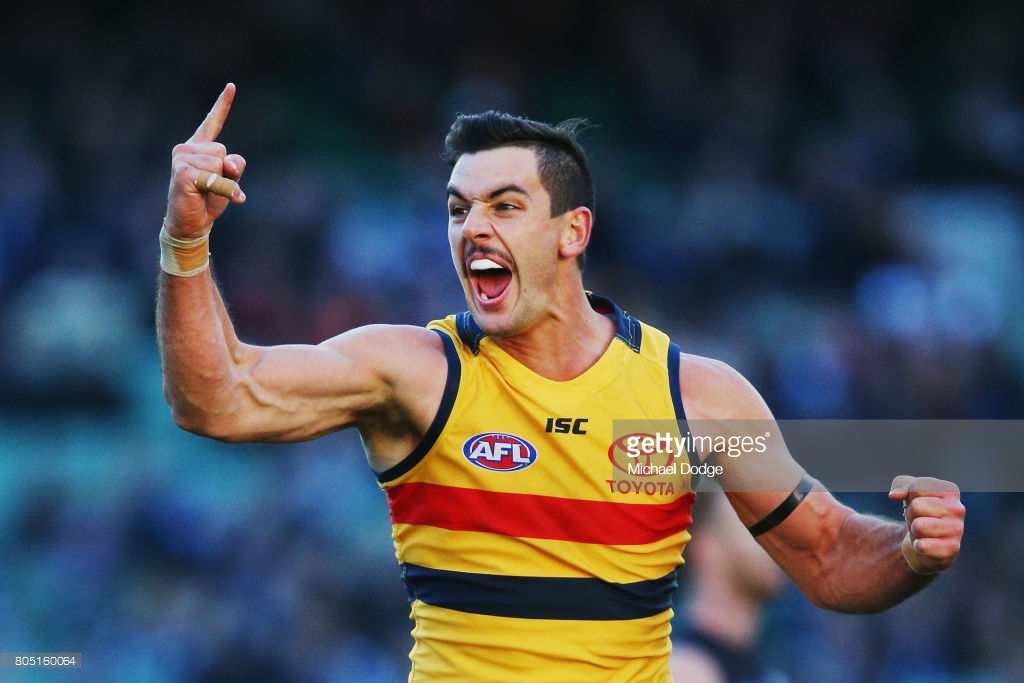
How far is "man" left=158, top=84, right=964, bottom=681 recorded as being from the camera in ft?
11.9

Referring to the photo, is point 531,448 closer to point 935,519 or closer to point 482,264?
point 482,264

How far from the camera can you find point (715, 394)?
4062 mm

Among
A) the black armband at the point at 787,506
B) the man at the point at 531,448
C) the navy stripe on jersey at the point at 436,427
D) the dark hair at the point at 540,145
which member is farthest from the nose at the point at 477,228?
the black armband at the point at 787,506

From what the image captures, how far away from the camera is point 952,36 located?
1028 centimetres

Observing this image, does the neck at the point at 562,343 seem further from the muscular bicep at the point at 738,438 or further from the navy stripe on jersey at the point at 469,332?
the muscular bicep at the point at 738,438

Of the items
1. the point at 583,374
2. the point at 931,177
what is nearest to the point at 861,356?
the point at 931,177

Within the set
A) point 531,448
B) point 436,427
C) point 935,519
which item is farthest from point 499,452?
point 935,519

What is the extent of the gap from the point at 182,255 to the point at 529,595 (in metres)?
1.43

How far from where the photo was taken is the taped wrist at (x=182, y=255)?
3145 millimetres

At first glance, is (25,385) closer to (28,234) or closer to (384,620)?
(28,234)

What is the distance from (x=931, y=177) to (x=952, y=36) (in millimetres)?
A: 1532

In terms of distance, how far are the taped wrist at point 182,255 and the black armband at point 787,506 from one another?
80.6 inches

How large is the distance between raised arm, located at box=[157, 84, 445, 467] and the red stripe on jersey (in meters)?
0.16

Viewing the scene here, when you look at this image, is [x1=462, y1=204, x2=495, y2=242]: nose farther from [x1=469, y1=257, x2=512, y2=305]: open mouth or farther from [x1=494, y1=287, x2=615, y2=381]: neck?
[x1=494, y1=287, x2=615, y2=381]: neck
